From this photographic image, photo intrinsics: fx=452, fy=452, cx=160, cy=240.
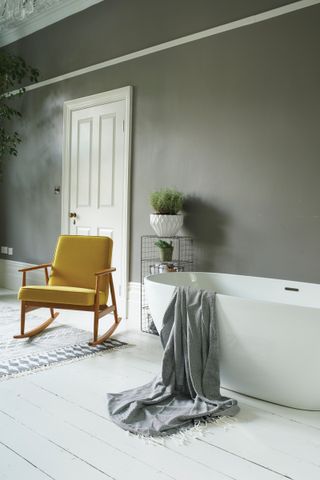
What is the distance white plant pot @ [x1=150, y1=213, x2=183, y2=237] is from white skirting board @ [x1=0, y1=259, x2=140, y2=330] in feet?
2.66

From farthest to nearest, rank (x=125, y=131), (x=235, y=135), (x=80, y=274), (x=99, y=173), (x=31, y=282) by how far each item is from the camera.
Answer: (x=31, y=282) < (x=99, y=173) < (x=125, y=131) < (x=80, y=274) < (x=235, y=135)

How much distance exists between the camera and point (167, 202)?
3789mm

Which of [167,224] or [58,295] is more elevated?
[167,224]

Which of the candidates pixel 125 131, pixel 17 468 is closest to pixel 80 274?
pixel 125 131

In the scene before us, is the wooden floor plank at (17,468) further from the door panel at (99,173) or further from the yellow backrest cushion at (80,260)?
the door panel at (99,173)

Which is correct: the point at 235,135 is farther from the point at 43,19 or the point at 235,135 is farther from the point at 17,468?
the point at 43,19

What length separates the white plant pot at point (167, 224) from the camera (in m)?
3.76

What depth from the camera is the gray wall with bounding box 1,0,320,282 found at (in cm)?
325

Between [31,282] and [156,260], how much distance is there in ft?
7.03

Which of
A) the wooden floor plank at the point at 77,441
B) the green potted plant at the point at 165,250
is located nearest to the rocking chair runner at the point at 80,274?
the green potted plant at the point at 165,250

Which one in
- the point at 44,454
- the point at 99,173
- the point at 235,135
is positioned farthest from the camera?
the point at 99,173

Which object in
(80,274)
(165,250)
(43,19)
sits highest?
(43,19)

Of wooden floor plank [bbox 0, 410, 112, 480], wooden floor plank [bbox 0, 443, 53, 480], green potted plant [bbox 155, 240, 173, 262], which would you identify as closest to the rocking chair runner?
green potted plant [bbox 155, 240, 173, 262]

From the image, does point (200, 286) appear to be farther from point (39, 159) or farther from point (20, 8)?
point (39, 159)
